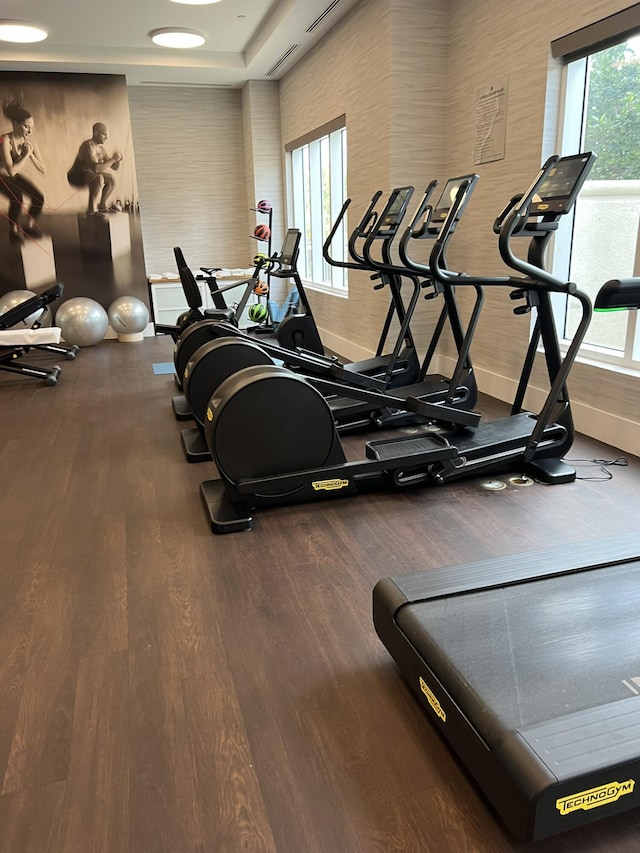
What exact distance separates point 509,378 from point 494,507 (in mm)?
1946

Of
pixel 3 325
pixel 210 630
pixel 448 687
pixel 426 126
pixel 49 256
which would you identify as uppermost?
pixel 426 126

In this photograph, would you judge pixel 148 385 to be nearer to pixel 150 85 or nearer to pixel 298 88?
pixel 298 88

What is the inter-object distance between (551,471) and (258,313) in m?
5.31

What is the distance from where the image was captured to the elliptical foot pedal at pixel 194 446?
3680 millimetres

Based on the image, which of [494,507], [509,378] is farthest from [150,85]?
[494,507]

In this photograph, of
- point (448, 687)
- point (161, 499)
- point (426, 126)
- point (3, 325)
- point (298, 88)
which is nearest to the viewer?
point (448, 687)

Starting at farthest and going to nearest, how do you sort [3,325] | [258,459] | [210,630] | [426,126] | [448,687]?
[3,325]
[426,126]
[258,459]
[210,630]
[448,687]

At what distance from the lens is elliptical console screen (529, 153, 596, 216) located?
278 cm

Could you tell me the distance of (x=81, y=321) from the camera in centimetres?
712

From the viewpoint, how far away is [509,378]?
4.68 meters

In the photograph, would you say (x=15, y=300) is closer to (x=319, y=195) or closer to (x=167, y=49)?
(x=167, y=49)

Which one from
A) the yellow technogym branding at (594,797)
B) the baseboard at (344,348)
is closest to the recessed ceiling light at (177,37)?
the baseboard at (344,348)

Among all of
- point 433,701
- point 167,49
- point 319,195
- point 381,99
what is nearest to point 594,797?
point 433,701

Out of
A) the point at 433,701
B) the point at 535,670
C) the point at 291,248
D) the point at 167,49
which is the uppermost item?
the point at 167,49
